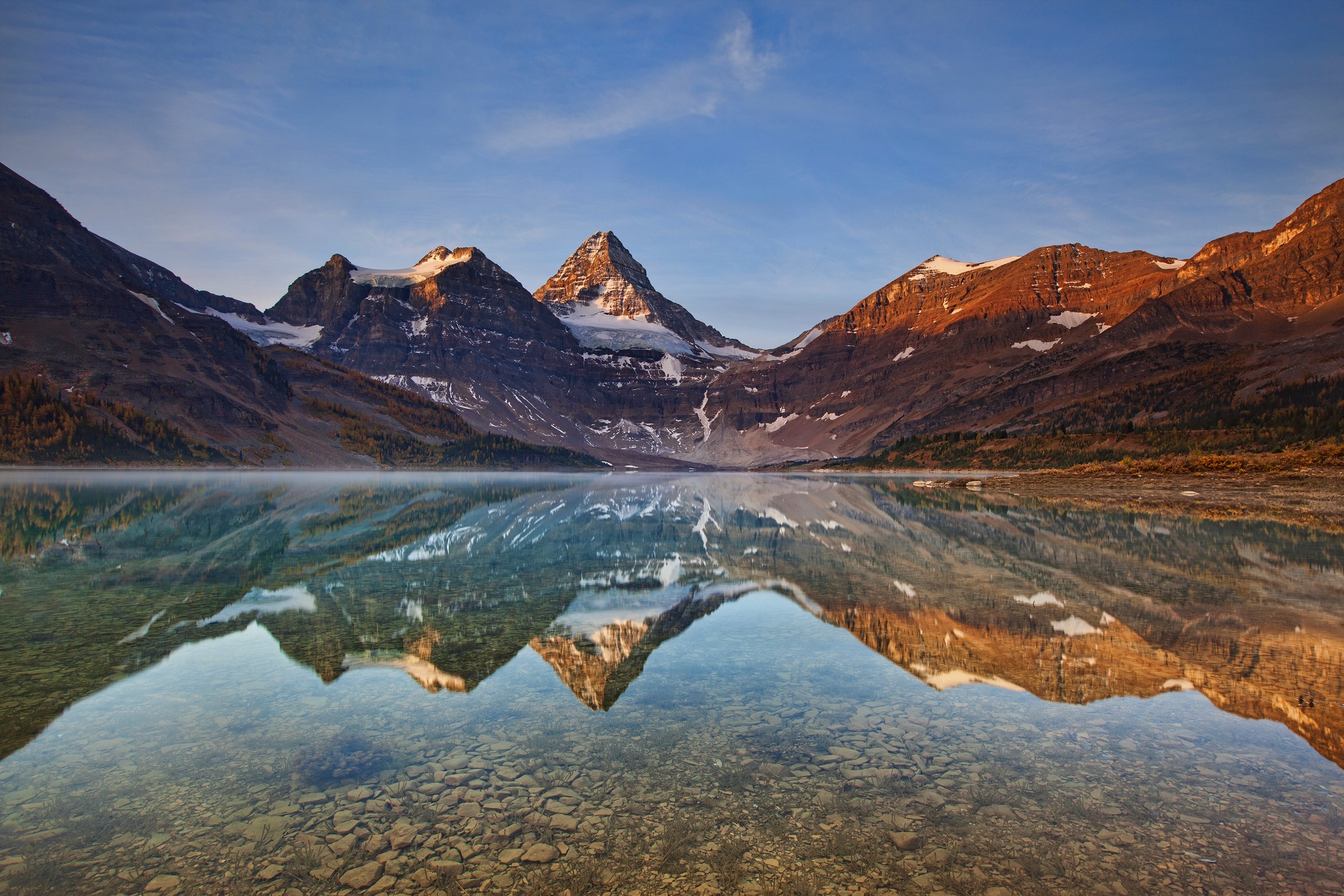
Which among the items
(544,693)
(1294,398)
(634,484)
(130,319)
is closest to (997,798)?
(544,693)

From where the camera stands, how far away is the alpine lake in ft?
24.1

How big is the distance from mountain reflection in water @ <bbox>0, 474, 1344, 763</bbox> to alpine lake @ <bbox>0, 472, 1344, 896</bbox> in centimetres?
17

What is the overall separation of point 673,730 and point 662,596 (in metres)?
12.2

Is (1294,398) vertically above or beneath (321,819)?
above

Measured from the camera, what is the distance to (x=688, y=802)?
28.2 ft

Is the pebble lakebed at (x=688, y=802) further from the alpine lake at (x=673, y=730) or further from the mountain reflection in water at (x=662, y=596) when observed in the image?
the mountain reflection in water at (x=662, y=596)

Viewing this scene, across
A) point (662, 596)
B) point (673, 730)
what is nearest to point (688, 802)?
point (673, 730)

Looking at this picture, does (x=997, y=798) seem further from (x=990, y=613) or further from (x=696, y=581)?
(x=696, y=581)

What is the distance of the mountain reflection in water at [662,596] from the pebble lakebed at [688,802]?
1576mm

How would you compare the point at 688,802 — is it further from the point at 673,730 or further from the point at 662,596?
the point at 662,596

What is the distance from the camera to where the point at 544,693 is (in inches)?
510

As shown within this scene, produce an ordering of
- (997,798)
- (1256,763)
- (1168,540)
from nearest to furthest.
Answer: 1. (997,798)
2. (1256,763)
3. (1168,540)

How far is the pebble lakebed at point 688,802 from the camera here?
279 inches

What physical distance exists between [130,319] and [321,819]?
235875 mm
